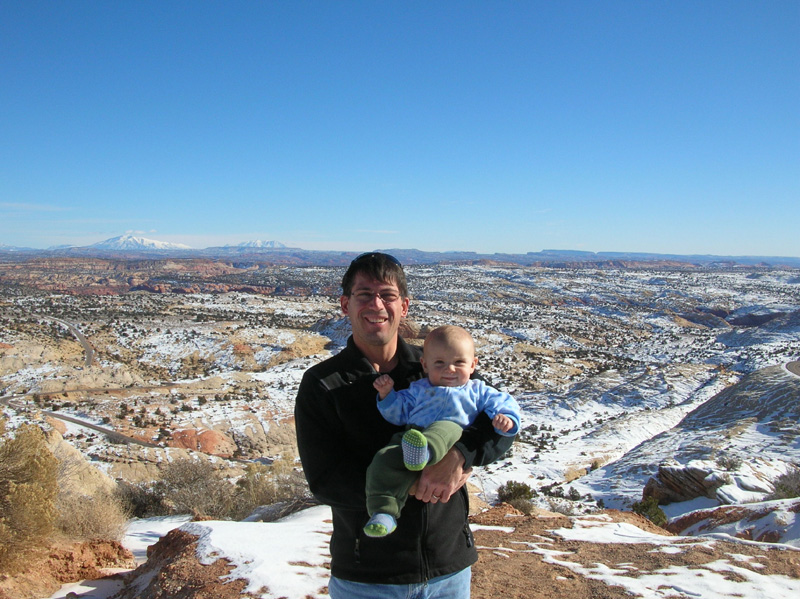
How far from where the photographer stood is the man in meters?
2.24

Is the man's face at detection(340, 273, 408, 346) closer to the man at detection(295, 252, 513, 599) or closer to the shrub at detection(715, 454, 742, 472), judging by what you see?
the man at detection(295, 252, 513, 599)

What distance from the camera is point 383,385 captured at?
7.73 ft

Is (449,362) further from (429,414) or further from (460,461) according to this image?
(460,461)

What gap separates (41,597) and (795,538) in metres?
11.6

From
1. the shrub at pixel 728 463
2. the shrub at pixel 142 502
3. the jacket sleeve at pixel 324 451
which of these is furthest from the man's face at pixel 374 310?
the shrub at pixel 728 463

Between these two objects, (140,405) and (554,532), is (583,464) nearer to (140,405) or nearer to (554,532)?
(554,532)

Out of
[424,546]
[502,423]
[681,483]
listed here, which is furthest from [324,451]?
[681,483]

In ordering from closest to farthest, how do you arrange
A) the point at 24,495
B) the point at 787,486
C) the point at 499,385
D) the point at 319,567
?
the point at 319,567 → the point at 24,495 → the point at 787,486 → the point at 499,385

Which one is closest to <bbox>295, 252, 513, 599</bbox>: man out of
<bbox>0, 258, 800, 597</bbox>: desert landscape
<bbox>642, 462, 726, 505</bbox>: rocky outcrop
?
<bbox>0, 258, 800, 597</bbox>: desert landscape

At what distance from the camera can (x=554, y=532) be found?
306 inches

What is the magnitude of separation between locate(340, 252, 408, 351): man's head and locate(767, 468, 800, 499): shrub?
14.5 metres

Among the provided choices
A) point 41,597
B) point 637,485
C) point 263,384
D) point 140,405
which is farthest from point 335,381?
point 263,384

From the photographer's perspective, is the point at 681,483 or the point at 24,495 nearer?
the point at 24,495

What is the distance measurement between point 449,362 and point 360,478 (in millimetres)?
762
